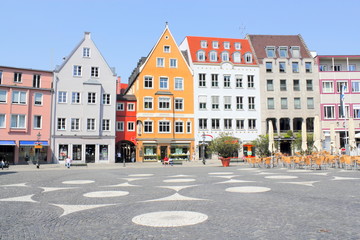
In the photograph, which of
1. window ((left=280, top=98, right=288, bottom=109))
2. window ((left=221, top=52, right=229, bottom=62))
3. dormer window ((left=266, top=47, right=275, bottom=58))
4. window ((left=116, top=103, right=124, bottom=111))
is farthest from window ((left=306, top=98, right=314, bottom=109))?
window ((left=116, top=103, right=124, bottom=111))

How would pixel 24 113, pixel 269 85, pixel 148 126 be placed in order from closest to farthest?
pixel 24 113
pixel 148 126
pixel 269 85

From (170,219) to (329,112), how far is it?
167ft

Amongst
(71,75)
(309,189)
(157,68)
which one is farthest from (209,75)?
(309,189)

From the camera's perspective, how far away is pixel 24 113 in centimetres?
4034

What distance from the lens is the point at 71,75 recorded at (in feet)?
142

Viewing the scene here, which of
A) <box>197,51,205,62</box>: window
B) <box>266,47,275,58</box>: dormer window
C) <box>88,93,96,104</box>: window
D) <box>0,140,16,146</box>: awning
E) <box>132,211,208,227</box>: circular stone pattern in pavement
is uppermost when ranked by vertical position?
<box>266,47,275,58</box>: dormer window

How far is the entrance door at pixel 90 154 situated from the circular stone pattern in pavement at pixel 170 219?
37.0 meters

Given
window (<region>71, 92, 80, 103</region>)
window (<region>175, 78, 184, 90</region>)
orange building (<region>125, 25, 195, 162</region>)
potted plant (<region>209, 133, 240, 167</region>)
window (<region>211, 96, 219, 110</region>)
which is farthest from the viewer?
window (<region>211, 96, 219, 110</region>)

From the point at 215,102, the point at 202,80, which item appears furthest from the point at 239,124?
the point at 202,80

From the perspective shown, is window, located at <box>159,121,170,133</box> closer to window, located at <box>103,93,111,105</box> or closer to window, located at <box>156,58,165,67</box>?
window, located at <box>103,93,111,105</box>

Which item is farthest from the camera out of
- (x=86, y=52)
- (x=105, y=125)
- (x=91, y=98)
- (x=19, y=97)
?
(x=86, y=52)

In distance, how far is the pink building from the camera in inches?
1547

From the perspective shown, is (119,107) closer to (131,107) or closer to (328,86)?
(131,107)

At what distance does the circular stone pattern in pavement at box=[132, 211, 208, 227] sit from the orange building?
3843 cm
